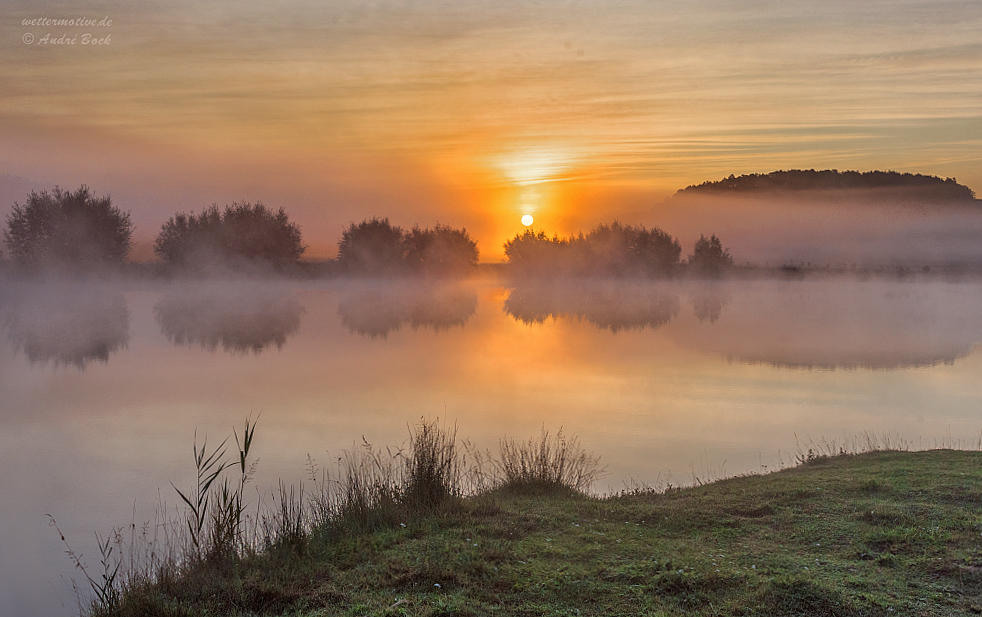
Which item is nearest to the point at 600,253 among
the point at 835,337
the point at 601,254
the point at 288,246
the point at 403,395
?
the point at 601,254

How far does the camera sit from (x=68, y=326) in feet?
148

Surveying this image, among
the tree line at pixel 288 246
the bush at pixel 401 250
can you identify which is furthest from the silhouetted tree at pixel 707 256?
the bush at pixel 401 250

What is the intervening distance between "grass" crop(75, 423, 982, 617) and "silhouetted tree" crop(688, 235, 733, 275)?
11674 centimetres

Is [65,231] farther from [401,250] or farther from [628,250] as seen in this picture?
[628,250]

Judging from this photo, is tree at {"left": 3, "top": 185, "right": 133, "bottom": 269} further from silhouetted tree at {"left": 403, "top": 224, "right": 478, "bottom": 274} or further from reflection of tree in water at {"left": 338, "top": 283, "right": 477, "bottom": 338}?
silhouetted tree at {"left": 403, "top": 224, "right": 478, "bottom": 274}

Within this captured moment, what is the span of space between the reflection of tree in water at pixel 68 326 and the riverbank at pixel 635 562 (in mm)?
25891

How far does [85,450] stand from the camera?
49.4 feet

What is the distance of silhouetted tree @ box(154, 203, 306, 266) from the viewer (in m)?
81.4

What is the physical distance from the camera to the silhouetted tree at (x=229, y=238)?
8138 cm

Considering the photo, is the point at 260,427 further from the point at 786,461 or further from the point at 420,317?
the point at 420,317

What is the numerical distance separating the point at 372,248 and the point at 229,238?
843 inches

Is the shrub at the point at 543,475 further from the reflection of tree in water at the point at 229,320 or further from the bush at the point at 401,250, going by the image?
the bush at the point at 401,250

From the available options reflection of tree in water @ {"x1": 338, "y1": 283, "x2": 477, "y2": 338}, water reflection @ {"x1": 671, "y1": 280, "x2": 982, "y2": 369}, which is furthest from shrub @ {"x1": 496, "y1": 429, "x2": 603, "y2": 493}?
reflection of tree in water @ {"x1": 338, "y1": 283, "x2": 477, "y2": 338}

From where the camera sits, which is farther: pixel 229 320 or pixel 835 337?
pixel 229 320
